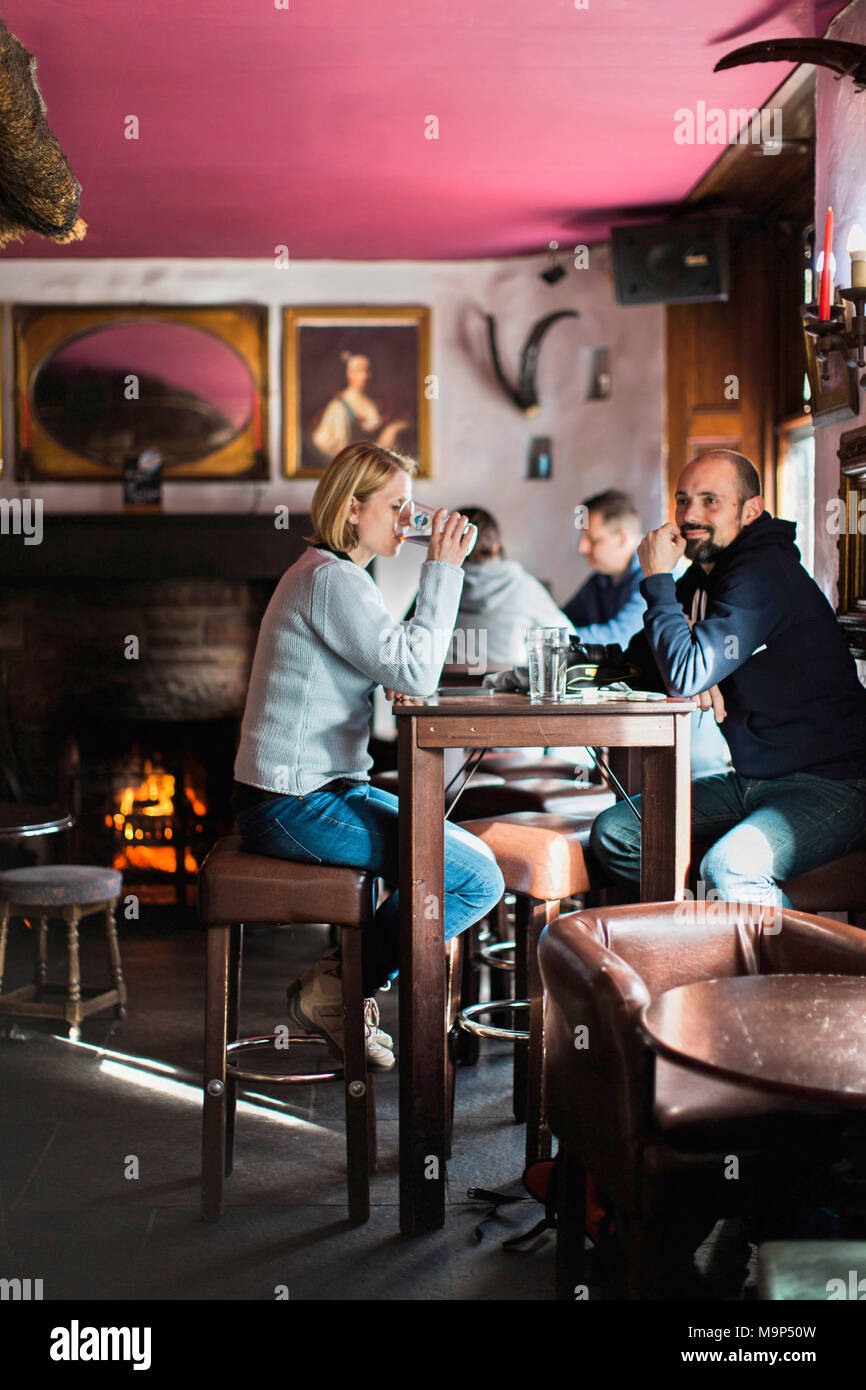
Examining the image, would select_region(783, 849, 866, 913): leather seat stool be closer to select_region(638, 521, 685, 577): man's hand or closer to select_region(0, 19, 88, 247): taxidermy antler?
select_region(638, 521, 685, 577): man's hand

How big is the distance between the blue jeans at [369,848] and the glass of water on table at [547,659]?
13.1 inches

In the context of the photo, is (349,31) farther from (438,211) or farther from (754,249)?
(754,249)

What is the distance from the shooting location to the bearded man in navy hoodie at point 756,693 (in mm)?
2543

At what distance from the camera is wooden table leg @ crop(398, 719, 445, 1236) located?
2254mm

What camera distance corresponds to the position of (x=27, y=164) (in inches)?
123

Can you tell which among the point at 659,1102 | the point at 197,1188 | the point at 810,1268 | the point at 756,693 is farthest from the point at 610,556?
the point at 810,1268

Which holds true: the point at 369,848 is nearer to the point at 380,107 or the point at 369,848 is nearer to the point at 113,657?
the point at 380,107

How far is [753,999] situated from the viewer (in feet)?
5.85

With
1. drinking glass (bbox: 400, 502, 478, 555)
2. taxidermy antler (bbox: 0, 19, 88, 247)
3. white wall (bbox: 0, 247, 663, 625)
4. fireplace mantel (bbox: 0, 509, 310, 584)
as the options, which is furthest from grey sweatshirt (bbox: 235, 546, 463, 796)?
white wall (bbox: 0, 247, 663, 625)

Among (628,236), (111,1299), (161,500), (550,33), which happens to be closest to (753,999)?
(111,1299)

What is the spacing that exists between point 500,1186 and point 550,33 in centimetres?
286

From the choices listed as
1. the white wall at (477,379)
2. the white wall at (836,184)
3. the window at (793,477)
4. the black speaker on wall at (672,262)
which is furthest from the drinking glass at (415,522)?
the white wall at (477,379)

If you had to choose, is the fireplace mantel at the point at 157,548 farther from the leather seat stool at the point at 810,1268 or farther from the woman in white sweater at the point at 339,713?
the leather seat stool at the point at 810,1268

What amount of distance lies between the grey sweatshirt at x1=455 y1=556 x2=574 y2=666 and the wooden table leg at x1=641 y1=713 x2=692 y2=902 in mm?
1906
